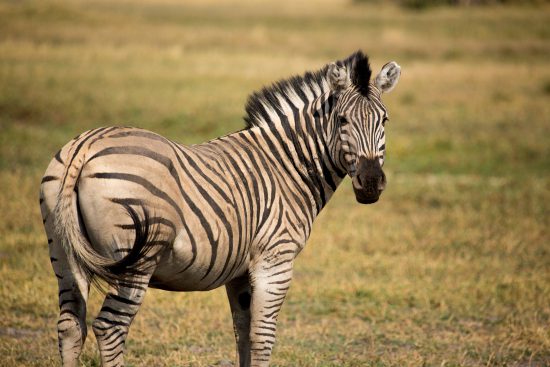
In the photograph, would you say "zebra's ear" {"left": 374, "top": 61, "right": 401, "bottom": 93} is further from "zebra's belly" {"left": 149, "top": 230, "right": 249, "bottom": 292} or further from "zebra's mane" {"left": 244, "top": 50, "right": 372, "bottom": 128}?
"zebra's belly" {"left": 149, "top": 230, "right": 249, "bottom": 292}

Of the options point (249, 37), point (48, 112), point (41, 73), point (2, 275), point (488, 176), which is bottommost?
point (2, 275)

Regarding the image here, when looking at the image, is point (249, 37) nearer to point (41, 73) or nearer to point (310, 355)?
point (41, 73)

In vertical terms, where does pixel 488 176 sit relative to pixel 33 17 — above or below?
below

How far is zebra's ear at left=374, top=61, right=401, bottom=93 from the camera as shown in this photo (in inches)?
222

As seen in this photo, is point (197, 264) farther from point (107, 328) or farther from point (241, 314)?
point (241, 314)

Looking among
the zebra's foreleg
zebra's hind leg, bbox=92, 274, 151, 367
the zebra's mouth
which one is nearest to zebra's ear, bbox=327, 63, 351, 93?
the zebra's mouth

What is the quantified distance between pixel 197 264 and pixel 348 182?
10.5 metres

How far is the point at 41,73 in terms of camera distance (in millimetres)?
22594

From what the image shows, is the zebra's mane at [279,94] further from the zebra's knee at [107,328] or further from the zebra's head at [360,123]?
the zebra's knee at [107,328]

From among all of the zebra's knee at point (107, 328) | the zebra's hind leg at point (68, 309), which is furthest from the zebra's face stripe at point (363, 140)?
the zebra's hind leg at point (68, 309)

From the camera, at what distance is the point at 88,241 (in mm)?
4496

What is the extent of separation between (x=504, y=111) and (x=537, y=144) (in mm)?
4035

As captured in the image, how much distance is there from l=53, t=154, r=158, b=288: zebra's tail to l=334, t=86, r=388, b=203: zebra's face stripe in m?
1.26

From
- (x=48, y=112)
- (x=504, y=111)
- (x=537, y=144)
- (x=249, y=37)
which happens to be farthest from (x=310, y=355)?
(x=249, y=37)
